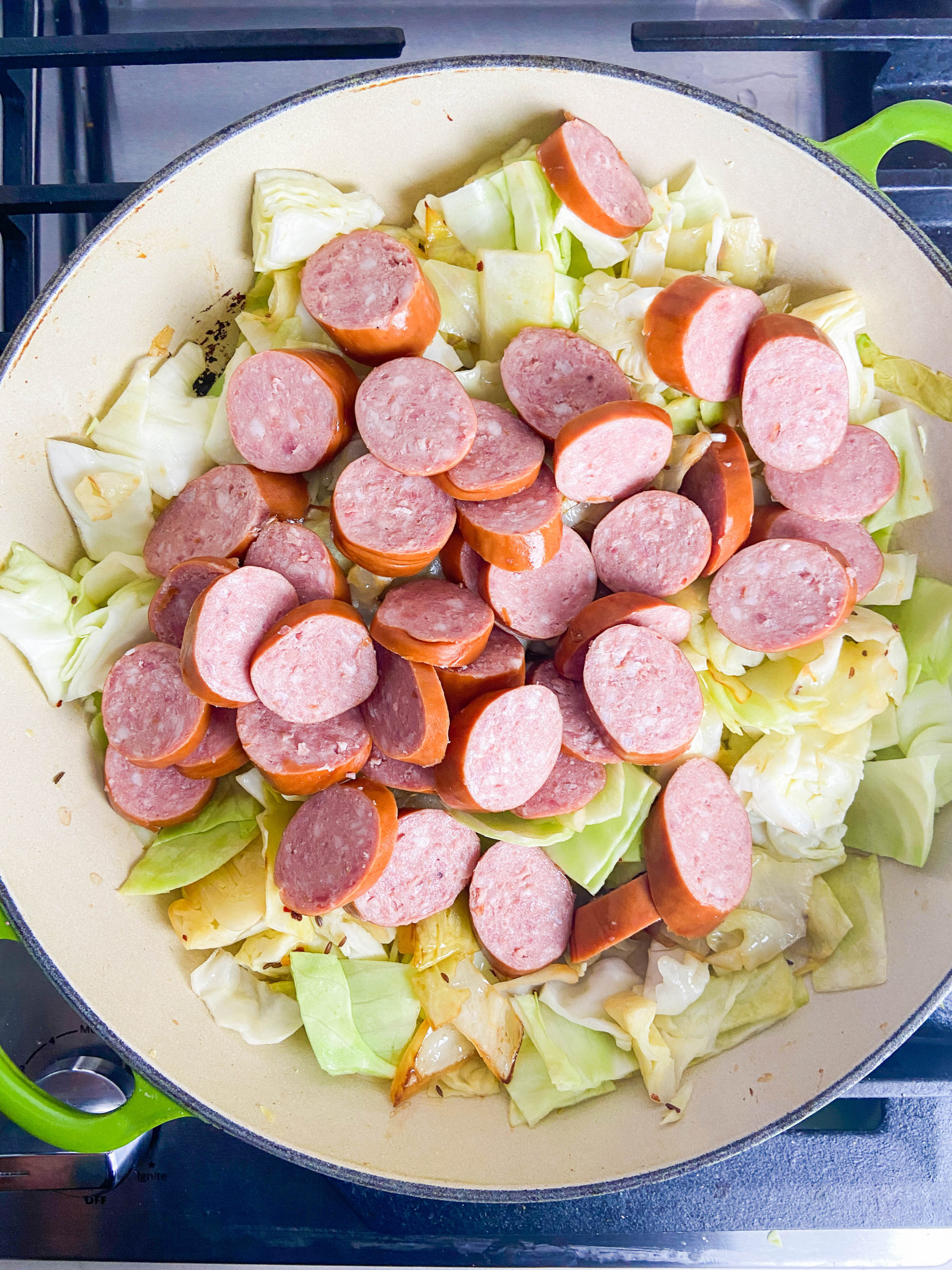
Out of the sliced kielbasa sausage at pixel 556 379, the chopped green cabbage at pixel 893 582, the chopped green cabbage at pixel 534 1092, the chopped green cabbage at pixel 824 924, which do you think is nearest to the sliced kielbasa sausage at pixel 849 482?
the chopped green cabbage at pixel 893 582

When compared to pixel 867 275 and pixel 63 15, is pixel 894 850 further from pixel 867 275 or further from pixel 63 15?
pixel 63 15

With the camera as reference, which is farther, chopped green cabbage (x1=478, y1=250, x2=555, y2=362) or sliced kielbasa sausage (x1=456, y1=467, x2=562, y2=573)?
chopped green cabbage (x1=478, y1=250, x2=555, y2=362)

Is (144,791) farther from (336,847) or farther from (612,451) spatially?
(612,451)

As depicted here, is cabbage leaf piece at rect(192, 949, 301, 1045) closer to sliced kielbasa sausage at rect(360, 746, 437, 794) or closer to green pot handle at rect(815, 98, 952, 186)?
sliced kielbasa sausage at rect(360, 746, 437, 794)

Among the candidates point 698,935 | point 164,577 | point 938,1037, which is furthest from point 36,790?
point 938,1037

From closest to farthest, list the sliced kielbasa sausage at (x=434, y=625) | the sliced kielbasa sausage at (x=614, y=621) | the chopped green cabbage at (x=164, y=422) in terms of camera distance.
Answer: the sliced kielbasa sausage at (x=434, y=625), the sliced kielbasa sausage at (x=614, y=621), the chopped green cabbage at (x=164, y=422)

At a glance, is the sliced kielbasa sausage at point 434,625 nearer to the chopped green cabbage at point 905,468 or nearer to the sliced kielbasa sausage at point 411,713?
the sliced kielbasa sausage at point 411,713

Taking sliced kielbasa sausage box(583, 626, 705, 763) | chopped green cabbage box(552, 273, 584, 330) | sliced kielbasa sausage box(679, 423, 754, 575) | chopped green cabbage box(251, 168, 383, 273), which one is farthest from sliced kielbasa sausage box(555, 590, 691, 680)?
chopped green cabbage box(251, 168, 383, 273)
